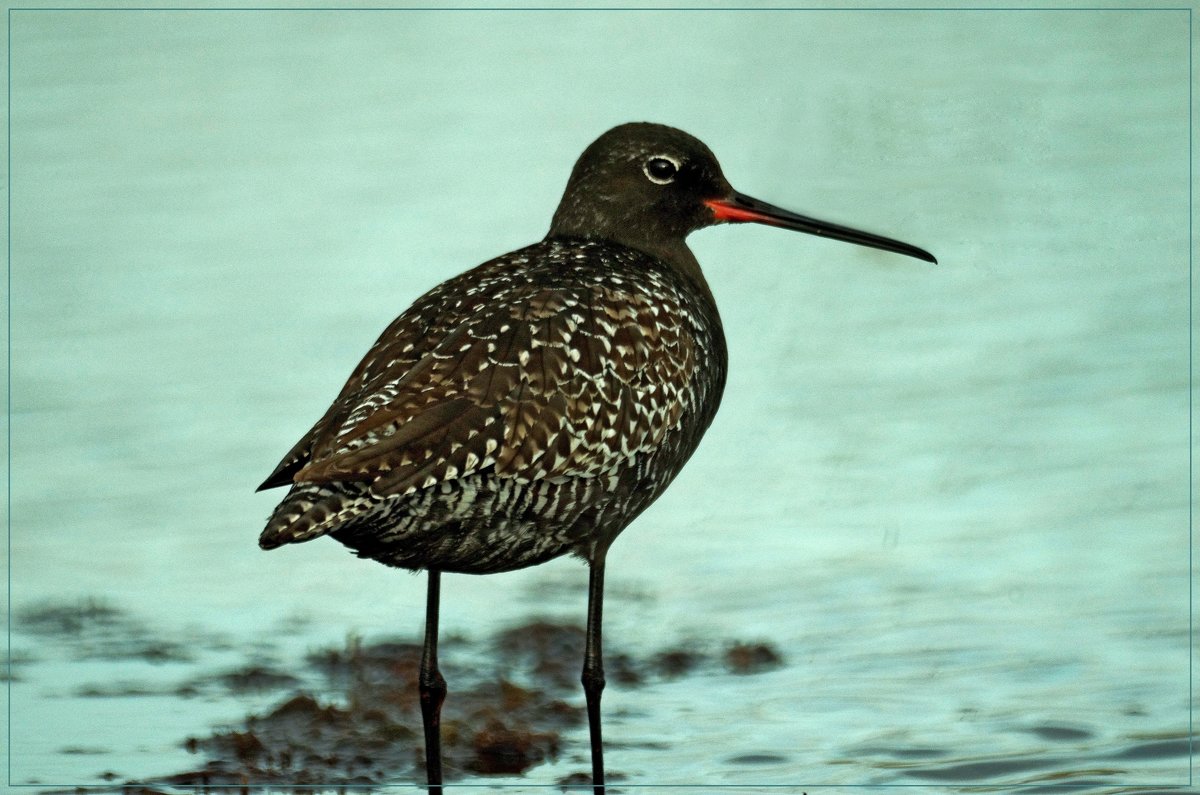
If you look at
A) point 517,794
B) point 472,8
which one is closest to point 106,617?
point 517,794

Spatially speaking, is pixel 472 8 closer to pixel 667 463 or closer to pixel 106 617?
pixel 667 463

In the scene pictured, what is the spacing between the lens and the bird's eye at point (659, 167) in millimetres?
11109

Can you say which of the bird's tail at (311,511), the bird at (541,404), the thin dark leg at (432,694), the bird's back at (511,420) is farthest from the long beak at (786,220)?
the bird's tail at (311,511)

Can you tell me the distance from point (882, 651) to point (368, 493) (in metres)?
3.82

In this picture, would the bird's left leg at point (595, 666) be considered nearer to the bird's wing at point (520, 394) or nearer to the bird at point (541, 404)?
the bird at point (541, 404)

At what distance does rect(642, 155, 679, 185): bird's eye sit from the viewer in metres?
11.1

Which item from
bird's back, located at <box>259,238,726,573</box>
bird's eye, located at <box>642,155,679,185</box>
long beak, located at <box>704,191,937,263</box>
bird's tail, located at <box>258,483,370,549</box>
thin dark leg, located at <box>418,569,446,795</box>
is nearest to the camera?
bird's tail, located at <box>258,483,370,549</box>

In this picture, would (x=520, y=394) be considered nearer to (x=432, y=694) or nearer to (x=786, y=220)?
(x=432, y=694)

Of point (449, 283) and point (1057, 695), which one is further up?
point (449, 283)

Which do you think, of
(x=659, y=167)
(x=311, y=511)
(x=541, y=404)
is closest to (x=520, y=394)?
(x=541, y=404)

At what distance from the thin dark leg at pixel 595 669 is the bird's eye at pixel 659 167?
1.93 meters

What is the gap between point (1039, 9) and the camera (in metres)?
11.2

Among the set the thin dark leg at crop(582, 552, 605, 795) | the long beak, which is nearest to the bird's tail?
the thin dark leg at crop(582, 552, 605, 795)

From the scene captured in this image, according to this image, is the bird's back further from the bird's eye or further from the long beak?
the long beak
